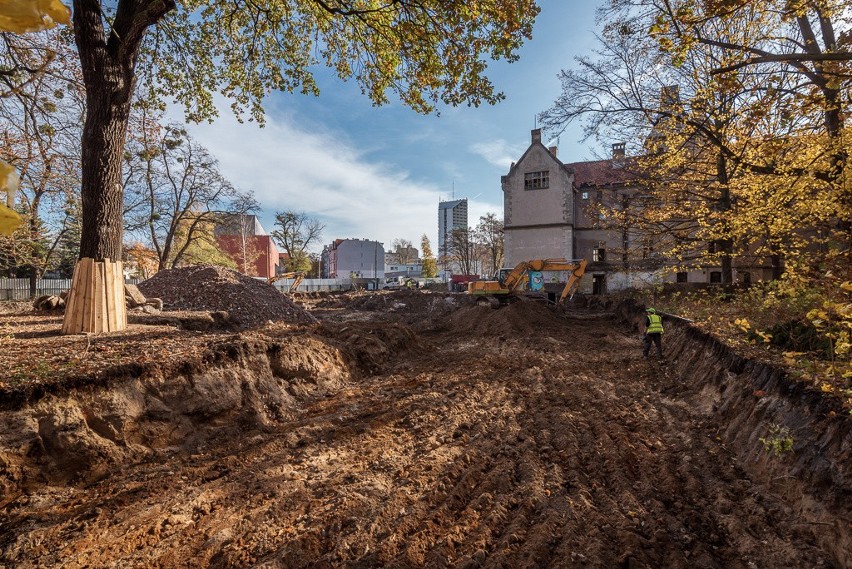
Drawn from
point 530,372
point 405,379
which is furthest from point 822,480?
point 405,379

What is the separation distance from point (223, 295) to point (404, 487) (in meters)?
11.0

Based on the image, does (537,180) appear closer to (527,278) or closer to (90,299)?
(527,278)

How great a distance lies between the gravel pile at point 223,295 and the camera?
12.2 metres

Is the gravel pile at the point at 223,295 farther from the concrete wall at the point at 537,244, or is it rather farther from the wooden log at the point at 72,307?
the concrete wall at the point at 537,244

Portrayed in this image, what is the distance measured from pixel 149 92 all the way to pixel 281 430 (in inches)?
321

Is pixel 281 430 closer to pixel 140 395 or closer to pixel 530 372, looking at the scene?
pixel 140 395

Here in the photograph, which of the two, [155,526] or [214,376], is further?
[214,376]

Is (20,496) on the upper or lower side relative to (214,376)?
lower

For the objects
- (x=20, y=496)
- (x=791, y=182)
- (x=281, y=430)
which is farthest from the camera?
(x=791, y=182)

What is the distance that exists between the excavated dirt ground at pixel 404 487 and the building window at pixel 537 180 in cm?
2739

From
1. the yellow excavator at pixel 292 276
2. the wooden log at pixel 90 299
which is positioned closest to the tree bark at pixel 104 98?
the wooden log at pixel 90 299

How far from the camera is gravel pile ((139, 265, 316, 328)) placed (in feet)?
39.9

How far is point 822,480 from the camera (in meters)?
3.47

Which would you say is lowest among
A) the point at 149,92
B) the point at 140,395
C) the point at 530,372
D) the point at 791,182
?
the point at 530,372
